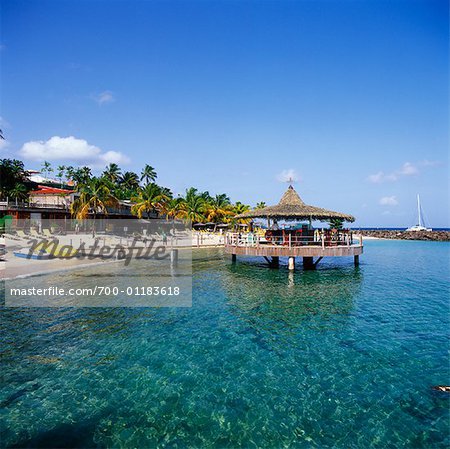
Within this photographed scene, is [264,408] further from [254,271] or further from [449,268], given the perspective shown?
[449,268]

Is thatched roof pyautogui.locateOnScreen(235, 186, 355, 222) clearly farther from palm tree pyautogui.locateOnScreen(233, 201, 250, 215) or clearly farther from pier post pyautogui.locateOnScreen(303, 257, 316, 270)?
palm tree pyautogui.locateOnScreen(233, 201, 250, 215)

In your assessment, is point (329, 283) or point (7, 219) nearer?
point (329, 283)

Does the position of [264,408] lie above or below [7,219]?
below

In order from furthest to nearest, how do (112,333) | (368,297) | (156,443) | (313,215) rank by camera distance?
(313,215) → (368,297) → (112,333) → (156,443)

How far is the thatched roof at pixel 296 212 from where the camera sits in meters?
24.6

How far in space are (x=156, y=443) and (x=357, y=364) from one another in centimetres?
613

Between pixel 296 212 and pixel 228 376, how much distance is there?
711 inches

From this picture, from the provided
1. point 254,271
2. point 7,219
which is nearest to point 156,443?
point 254,271

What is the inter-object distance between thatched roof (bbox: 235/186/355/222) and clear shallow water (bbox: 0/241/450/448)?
33.1 feet

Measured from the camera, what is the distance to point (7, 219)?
42.7 meters

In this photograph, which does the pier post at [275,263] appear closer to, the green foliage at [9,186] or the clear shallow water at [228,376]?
the clear shallow water at [228,376]

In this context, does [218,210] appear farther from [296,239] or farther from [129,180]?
[296,239]

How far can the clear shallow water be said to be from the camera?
630 cm

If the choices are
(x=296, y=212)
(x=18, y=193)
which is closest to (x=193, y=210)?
(x=18, y=193)
